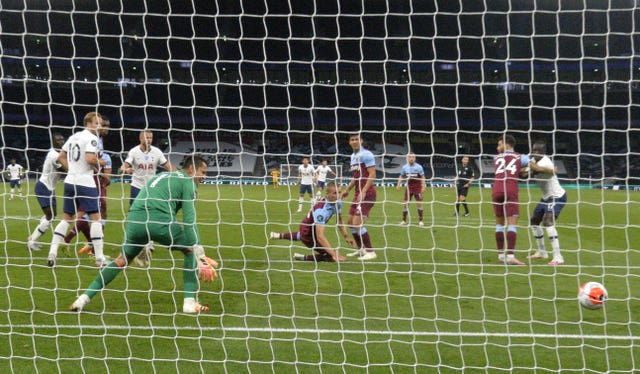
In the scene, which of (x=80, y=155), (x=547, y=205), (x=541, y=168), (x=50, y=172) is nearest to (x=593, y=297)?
(x=541, y=168)

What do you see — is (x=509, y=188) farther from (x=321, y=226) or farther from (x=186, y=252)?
(x=186, y=252)

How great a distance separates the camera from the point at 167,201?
5660 mm

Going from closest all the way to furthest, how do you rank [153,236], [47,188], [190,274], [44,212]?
1. [153,236]
2. [190,274]
3. [44,212]
4. [47,188]

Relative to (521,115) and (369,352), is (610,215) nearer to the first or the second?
(521,115)

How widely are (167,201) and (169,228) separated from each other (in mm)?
258

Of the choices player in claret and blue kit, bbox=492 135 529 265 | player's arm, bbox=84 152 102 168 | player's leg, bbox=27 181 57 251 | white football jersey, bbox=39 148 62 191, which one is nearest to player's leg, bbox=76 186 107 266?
player's arm, bbox=84 152 102 168

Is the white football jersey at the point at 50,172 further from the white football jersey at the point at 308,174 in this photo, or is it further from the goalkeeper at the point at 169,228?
the white football jersey at the point at 308,174

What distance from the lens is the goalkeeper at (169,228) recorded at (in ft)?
18.3

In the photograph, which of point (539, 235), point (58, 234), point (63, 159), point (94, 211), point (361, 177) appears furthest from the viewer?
point (539, 235)

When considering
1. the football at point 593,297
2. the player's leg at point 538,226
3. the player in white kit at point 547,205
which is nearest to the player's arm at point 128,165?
the player in white kit at point 547,205

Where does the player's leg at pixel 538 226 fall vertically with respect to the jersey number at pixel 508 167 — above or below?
below

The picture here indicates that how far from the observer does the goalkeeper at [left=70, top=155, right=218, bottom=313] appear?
18.3 ft

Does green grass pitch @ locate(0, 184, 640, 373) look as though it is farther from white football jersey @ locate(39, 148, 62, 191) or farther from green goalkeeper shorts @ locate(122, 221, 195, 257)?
white football jersey @ locate(39, 148, 62, 191)

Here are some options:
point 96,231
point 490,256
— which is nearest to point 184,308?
point 96,231
